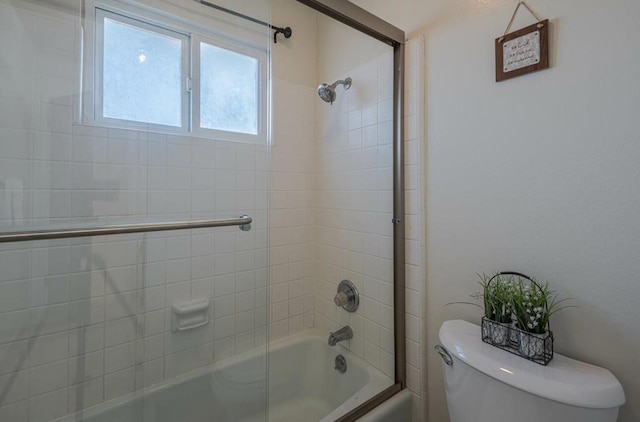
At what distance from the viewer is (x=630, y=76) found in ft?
2.53

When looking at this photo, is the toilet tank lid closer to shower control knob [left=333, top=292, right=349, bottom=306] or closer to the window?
shower control knob [left=333, top=292, right=349, bottom=306]

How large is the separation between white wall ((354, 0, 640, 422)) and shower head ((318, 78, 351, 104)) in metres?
0.45

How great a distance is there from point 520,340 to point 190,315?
122cm

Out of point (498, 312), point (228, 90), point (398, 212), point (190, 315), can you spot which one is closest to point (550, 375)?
point (498, 312)

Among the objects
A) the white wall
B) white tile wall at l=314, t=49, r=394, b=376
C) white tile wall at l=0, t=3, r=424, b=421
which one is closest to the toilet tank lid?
the white wall

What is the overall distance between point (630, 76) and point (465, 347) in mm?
850

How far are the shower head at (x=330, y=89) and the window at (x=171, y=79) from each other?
32 cm

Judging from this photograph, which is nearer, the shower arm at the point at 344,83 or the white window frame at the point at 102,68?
the white window frame at the point at 102,68

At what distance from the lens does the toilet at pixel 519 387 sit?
68 cm

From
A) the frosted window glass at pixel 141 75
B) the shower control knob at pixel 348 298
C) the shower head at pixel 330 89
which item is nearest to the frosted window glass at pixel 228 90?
the frosted window glass at pixel 141 75

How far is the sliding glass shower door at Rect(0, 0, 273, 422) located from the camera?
996 millimetres

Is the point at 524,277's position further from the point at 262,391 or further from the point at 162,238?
the point at 162,238

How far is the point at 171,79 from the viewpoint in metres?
1.27

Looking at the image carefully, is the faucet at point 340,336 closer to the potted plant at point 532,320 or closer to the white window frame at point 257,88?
the potted plant at point 532,320
